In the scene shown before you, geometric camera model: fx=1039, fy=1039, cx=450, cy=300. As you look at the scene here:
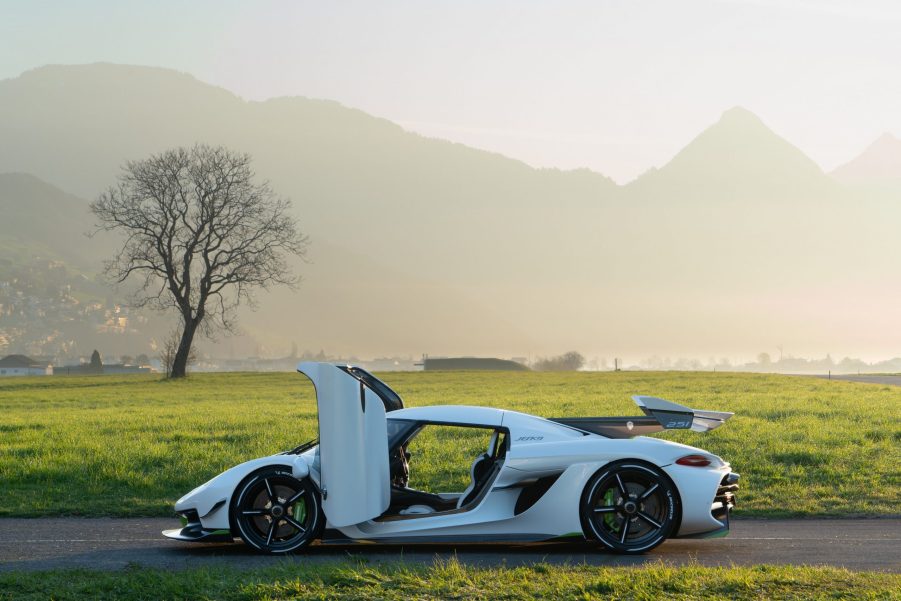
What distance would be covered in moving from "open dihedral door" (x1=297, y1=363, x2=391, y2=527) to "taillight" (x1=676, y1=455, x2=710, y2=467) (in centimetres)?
298

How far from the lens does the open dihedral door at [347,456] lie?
10148 millimetres

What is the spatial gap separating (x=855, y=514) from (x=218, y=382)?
189 feet

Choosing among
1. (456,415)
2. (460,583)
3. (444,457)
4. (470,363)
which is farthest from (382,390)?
(470,363)

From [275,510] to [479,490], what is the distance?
207 cm

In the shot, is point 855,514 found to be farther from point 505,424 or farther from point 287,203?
point 287,203

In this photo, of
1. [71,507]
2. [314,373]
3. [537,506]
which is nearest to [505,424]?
[537,506]

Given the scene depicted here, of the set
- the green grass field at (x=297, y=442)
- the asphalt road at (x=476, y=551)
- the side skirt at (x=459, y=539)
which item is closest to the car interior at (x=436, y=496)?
the side skirt at (x=459, y=539)

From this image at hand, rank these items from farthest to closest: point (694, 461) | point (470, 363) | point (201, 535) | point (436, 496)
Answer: point (470, 363) < point (436, 496) < point (201, 535) < point (694, 461)

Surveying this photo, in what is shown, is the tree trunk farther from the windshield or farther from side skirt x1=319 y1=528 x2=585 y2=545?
side skirt x1=319 y1=528 x2=585 y2=545

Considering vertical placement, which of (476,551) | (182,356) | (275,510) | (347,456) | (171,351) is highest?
(171,351)

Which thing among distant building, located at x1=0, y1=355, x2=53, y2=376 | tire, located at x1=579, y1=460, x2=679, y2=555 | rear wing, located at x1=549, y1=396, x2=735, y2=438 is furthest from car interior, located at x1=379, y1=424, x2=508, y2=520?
distant building, located at x1=0, y1=355, x2=53, y2=376

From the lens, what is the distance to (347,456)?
1015 cm

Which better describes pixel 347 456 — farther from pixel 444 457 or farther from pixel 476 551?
pixel 444 457

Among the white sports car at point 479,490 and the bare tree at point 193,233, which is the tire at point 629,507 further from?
the bare tree at point 193,233
